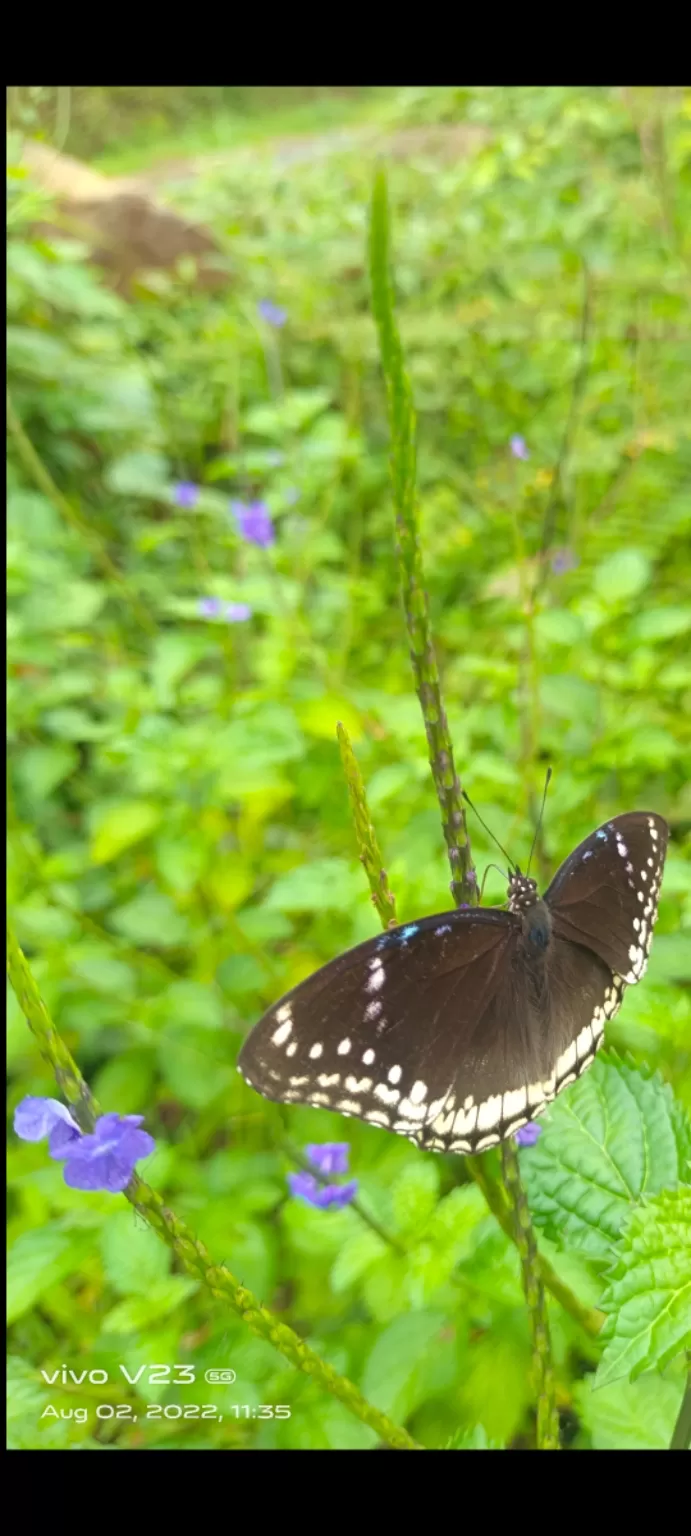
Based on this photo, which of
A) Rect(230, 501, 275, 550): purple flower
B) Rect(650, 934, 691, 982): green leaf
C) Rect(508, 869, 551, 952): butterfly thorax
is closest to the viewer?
Rect(508, 869, 551, 952): butterfly thorax

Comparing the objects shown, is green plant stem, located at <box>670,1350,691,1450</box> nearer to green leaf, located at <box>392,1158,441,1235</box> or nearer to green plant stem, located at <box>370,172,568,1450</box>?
green leaf, located at <box>392,1158,441,1235</box>

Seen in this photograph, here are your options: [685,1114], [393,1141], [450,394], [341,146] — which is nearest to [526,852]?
[393,1141]

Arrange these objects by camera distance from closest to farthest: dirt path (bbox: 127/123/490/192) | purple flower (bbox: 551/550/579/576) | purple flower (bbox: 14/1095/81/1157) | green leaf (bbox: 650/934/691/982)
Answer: purple flower (bbox: 14/1095/81/1157) < green leaf (bbox: 650/934/691/982) < purple flower (bbox: 551/550/579/576) < dirt path (bbox: 127/123/490/192)

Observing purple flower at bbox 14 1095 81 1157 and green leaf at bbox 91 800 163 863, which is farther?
green leaf at bbox 91 800 163 863

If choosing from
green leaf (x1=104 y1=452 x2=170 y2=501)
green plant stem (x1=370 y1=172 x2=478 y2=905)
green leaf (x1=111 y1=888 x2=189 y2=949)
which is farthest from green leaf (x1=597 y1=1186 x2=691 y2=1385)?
green leaf (x1=104 y1=452 x2=170 y2=501)

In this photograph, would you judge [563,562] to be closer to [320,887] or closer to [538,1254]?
[320,887]
